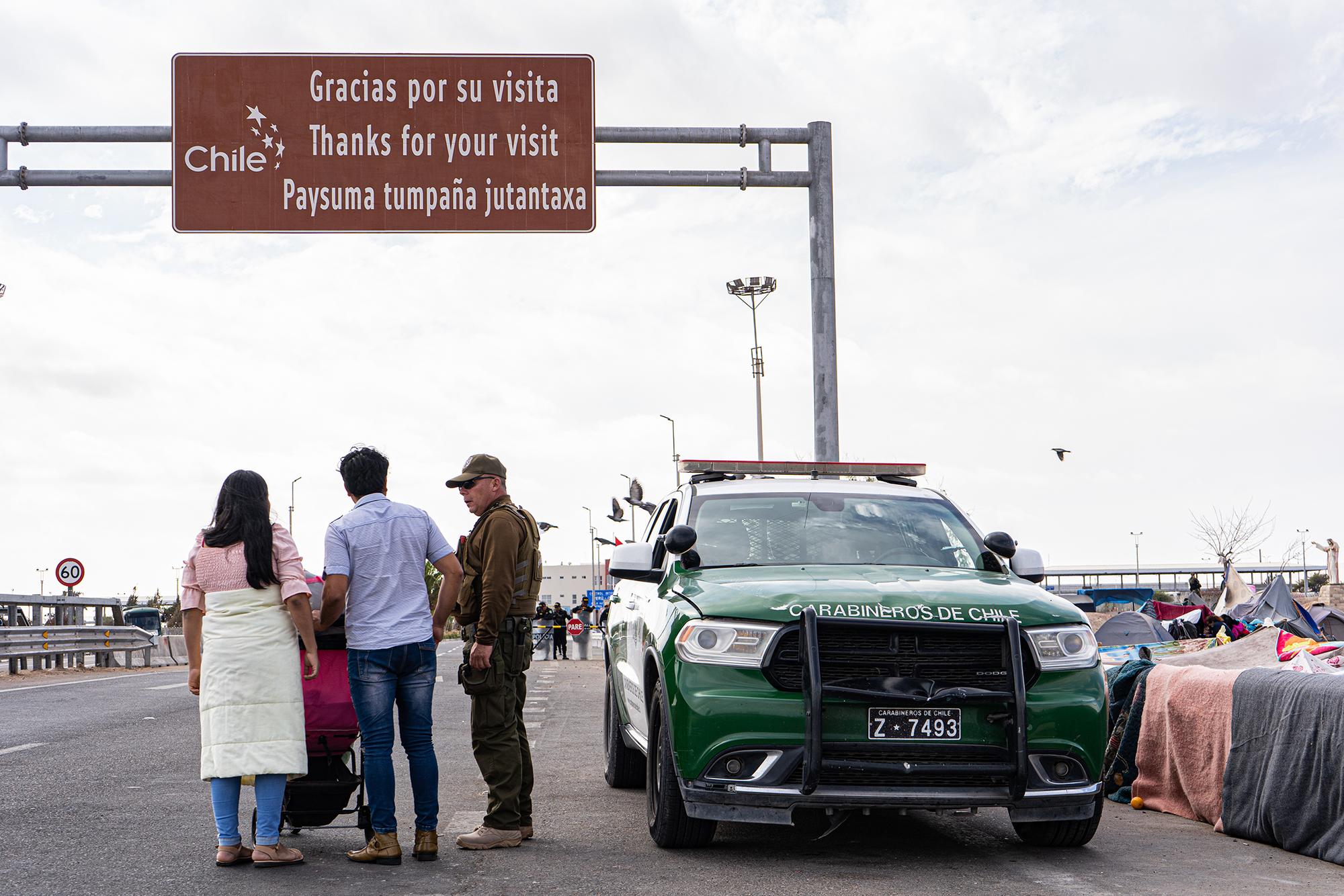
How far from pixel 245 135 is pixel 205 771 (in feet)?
26.6

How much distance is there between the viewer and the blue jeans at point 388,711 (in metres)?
6.57

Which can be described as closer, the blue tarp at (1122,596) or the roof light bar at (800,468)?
the roof light bar at (800,468)

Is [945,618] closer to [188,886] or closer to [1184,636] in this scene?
[188,886]

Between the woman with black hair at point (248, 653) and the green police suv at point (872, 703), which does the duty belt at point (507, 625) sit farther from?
the woman with black hair at point (248, 653)

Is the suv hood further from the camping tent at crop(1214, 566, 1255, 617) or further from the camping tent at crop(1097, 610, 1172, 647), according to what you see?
the camping tent at crop(1214, 566, 1255, 617)

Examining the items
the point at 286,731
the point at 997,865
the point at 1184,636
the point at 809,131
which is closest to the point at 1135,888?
the point at 997,865

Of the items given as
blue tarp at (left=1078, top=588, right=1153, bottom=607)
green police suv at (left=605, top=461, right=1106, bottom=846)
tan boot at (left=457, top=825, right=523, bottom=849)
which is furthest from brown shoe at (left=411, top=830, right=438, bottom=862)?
blue tarp at (left=1078, top=588, right=1153, bottom=607)

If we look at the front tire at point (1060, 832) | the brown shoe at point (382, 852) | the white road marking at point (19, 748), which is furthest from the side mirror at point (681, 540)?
the white road marking at point (19, 748)

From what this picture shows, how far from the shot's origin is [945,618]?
6.40 meters

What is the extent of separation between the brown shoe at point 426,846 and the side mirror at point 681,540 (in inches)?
73.7

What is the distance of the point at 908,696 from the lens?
20.7 feet

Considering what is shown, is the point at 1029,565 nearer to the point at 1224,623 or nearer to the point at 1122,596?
the point at 1224,623

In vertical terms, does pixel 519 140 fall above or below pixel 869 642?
above

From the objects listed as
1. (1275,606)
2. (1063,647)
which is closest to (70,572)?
(1275,606)
